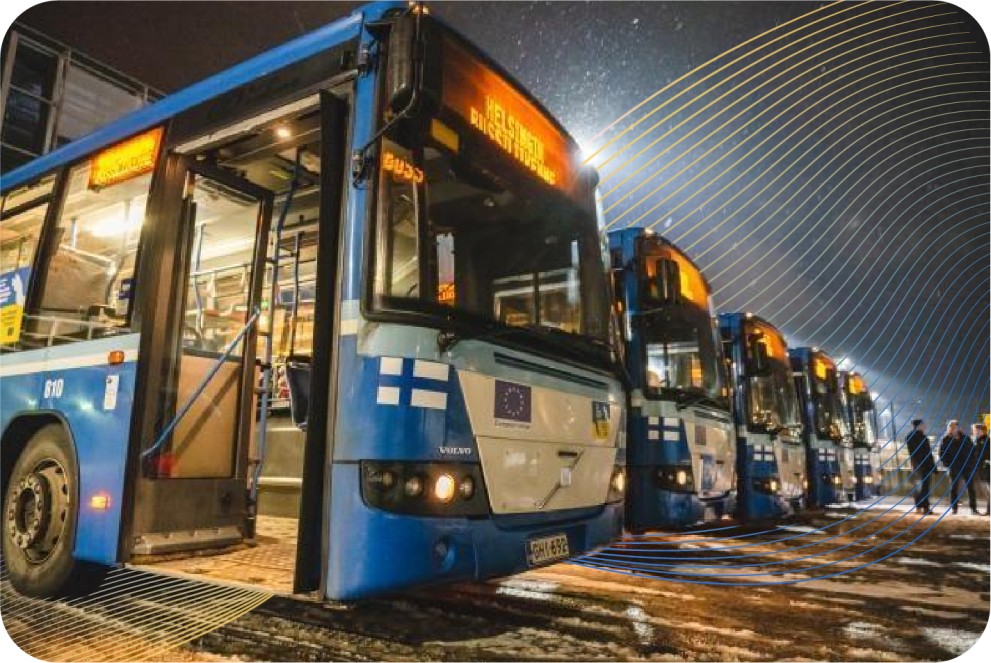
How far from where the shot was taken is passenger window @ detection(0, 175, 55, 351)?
4738 mm

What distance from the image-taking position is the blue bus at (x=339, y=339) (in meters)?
3.00

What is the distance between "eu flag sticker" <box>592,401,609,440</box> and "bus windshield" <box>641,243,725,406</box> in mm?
2554

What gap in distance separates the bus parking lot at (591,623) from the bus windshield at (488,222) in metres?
1.72

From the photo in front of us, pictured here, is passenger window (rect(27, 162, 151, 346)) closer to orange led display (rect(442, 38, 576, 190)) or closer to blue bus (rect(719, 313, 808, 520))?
orange led display (rect(442, 38, 576, 190))

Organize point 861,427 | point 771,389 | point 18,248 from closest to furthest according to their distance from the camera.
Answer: point 18,248 < point 771,389 < point 861,427

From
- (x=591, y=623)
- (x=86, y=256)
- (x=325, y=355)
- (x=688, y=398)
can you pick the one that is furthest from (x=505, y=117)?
(x=688, y=398)

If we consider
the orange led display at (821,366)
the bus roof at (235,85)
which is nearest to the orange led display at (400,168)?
the bus roof at (235,85)

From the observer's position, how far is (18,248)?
499cm

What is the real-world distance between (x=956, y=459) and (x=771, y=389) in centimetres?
564

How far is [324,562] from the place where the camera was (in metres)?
2.87

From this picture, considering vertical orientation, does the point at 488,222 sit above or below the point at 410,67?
below

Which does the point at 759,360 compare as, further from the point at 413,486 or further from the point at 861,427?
the point at 861,427

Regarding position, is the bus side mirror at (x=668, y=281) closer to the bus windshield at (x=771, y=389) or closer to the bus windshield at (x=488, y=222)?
the bus windshield at (x=488, y=222)

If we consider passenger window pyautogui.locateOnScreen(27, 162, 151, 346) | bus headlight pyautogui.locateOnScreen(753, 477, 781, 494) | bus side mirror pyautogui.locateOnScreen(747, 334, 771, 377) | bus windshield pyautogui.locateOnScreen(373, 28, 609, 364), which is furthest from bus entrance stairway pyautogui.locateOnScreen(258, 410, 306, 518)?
bus headlight pyautogui.locateOnScreen(753, 477, 781, 494)
